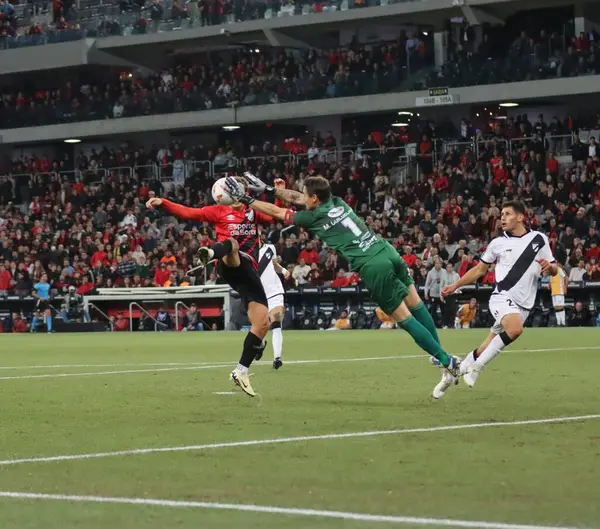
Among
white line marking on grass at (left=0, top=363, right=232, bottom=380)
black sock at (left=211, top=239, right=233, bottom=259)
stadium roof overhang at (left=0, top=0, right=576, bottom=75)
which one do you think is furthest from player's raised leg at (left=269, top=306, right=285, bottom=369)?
stadium roof overhang at (left=0, top=0, right=576, bottom=75)

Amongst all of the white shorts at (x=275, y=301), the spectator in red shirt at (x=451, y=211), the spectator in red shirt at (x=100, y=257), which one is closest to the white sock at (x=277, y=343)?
the white shorts at (x=275, y=301)

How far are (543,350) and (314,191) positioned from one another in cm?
1052

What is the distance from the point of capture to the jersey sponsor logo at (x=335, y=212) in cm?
1283

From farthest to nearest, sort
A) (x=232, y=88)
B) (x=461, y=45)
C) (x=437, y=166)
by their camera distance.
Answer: (x=232, y=88) → (x=461, y=45) → (x=437, y=166)

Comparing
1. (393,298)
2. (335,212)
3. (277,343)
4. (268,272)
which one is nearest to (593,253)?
(268,272)

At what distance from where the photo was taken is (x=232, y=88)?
53.7 m

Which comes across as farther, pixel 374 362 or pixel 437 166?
pixel 437 166

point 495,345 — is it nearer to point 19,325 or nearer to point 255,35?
point 19,325

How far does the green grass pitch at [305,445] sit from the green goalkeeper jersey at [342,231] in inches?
57.9

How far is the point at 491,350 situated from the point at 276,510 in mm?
6916

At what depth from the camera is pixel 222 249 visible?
44.7 feet

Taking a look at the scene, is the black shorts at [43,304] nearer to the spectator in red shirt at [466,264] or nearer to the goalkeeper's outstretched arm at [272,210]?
the spectator in red shirt at [466,264]

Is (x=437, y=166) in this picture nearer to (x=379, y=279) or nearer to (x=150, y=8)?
(x=150, y=8)

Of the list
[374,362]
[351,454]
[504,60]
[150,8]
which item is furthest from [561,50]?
[351,454]
